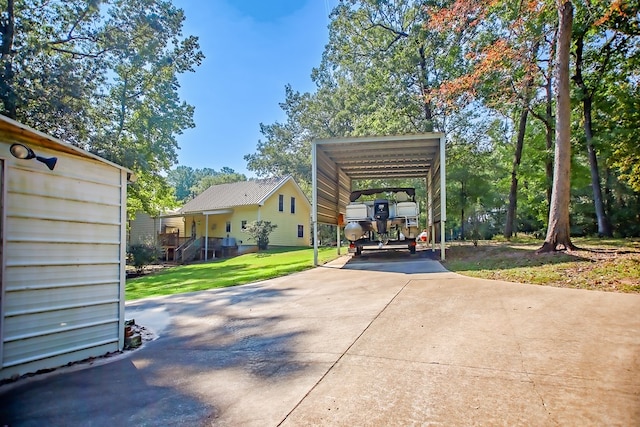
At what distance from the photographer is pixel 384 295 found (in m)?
6.10

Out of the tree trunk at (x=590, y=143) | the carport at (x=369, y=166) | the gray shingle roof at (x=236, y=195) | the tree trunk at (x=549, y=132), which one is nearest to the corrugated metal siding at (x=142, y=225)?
the gray shingle roof at (x=236, y=195)

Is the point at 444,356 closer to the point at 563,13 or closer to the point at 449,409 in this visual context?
the point at 449,409

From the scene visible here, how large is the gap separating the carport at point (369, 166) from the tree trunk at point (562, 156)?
2723mm

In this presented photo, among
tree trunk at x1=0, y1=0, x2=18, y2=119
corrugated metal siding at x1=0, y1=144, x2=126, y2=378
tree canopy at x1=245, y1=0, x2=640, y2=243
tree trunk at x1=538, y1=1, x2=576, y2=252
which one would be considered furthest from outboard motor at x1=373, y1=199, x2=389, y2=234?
tree trunk at x1=0, y1=0, x2=18, y2=119

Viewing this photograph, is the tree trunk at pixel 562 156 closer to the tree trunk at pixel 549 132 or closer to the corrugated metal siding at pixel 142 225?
the tree trunk at pixel 549 132

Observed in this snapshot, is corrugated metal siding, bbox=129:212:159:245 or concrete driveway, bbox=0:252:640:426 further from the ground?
corrugated metal siding, bbox=129:212:159:245

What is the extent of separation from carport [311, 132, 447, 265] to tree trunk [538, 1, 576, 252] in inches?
107

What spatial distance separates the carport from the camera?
36.2ft

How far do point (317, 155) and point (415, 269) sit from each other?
16.7 feet

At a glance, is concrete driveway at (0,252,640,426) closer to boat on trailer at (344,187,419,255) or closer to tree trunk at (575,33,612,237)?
boat on trailer at (344,187,419,255)

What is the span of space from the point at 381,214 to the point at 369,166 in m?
4.37

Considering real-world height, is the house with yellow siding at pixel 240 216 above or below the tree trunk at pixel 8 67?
below

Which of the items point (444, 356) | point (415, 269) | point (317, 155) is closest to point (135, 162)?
point (317, 155)

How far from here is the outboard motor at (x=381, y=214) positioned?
11.7 meters
